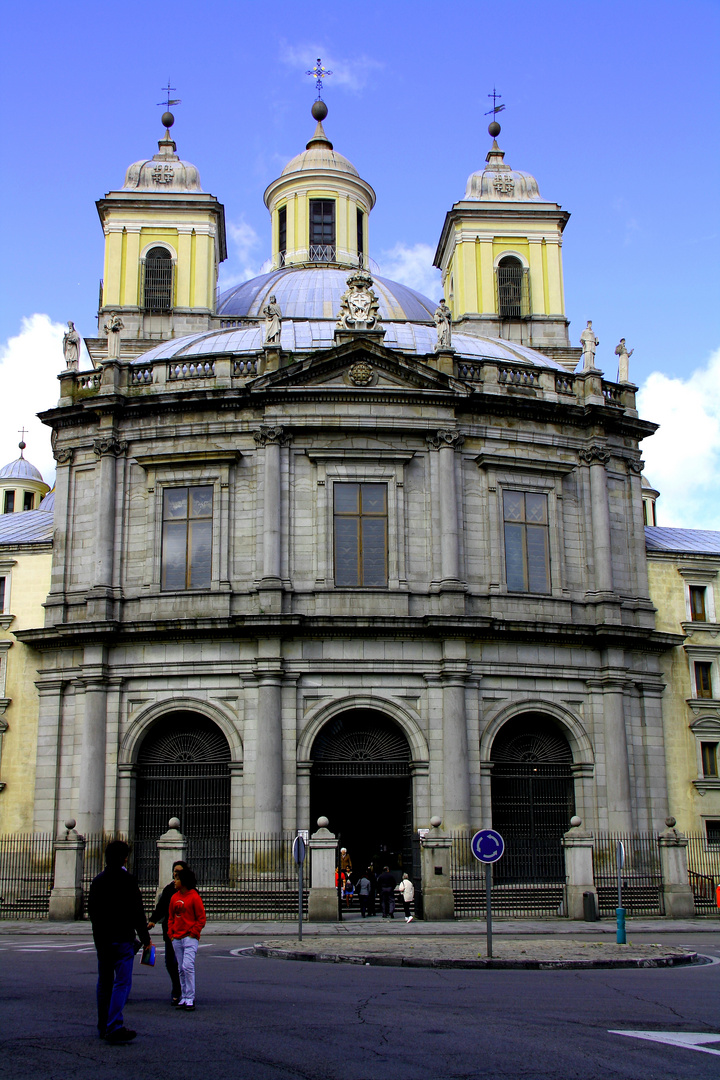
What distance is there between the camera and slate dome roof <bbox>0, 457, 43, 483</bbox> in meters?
67.9

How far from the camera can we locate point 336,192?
54438 mm

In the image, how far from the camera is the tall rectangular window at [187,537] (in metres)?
33.6

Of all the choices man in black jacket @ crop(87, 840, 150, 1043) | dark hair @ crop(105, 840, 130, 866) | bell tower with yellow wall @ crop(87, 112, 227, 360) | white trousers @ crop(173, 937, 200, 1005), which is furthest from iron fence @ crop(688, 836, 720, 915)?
bell tower with yellow wall @ crop(87, 112, 227, 360)

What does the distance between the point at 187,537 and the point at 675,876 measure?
1636 cm

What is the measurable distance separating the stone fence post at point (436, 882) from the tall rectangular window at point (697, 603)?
1455 cm

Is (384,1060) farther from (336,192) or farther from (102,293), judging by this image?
(336,192)

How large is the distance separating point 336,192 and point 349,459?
2507 cm

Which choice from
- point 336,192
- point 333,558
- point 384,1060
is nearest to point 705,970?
point 384,1060

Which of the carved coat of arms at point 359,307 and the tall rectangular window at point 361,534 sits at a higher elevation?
the carved coat of arms at point 359,307

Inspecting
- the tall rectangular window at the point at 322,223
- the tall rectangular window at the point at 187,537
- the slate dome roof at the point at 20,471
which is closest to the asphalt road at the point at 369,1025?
the tall rectangular window at the point at 187,537

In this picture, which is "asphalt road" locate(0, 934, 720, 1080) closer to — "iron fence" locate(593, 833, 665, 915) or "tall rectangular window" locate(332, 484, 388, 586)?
A: "iron fence" locate(593, 833, 665, 915)

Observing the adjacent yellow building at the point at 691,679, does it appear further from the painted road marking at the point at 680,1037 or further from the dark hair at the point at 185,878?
the dark hair at the point at 185,878

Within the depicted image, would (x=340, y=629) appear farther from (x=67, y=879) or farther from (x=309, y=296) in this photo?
(x=309, y=296)

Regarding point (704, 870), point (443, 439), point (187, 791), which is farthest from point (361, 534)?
point (704, 870)
